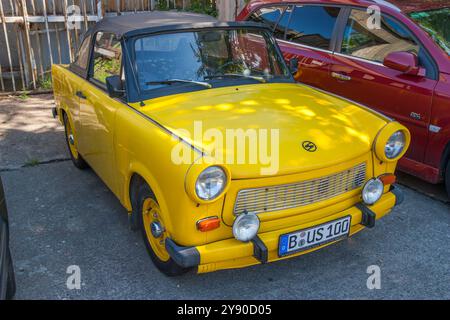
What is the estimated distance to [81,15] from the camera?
27.1 feet

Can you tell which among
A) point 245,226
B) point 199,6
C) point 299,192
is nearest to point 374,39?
point 299,192

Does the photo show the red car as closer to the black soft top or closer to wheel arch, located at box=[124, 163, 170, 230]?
the black soft top

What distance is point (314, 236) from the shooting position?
9.63ft

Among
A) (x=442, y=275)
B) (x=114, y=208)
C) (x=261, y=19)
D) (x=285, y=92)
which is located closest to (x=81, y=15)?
(x=261, y=19)

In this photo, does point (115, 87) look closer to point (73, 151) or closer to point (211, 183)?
point (211, 183)

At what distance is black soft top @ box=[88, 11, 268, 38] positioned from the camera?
3.68 metres

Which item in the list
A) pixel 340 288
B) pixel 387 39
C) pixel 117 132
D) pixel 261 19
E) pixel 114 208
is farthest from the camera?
pixel 261 19

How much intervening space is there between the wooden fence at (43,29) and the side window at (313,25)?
3.57 m

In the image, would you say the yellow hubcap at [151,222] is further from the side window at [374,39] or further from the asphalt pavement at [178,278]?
the side window at [374,39]

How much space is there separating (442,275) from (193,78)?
236cm

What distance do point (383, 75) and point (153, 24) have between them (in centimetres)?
227

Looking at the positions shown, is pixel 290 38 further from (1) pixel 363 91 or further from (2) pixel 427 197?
(2) pixel 427 197

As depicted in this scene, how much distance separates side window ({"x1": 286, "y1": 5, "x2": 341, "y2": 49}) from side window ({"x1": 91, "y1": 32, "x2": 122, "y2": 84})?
2.42 meters

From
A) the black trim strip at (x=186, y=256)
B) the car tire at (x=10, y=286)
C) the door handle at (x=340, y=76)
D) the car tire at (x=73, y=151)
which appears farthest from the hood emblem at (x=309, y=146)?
the car tire at (x=73, y=151)
